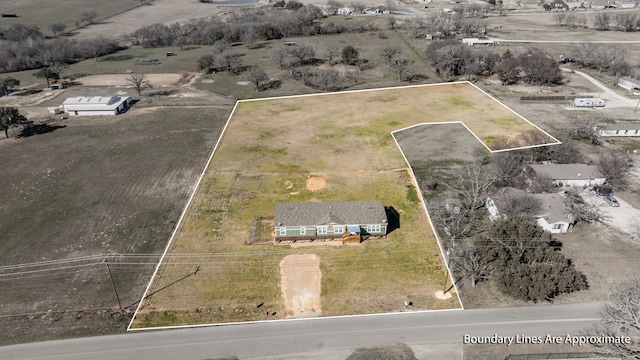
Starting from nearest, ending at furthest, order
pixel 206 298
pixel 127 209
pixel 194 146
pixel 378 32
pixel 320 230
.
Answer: pixel 206 298 → pixel 320 230 → pixel 127 209 → pixel 194 146 → pixel 378 32

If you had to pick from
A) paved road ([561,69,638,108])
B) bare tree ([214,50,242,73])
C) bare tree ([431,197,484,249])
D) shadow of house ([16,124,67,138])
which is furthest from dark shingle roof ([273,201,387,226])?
bare tree ([214,50,242,73])

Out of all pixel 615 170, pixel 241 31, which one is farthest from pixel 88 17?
pixel 615 170

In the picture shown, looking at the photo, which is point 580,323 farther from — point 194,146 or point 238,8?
point 238,8

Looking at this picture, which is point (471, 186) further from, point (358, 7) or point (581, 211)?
point (358, 7)

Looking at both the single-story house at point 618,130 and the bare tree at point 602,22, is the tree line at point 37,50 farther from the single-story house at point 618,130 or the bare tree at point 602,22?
the bare tree at point 602,22

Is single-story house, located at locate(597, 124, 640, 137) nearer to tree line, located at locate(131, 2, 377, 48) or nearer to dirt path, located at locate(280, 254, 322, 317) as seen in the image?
dirt path, located at locate(280, 254, 322, 317)

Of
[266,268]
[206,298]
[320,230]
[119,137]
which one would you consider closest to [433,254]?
[320,230]
